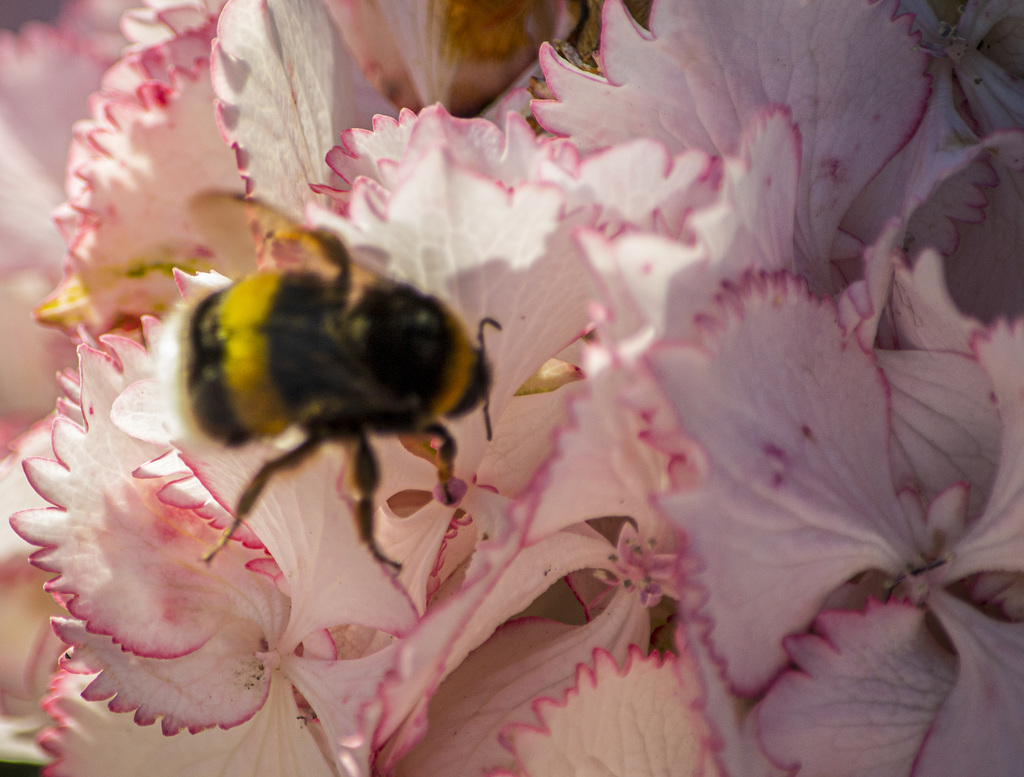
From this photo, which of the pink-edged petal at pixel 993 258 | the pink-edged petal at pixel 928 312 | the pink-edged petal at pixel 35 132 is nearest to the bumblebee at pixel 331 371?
the pink-edged petal at pixel 928 312

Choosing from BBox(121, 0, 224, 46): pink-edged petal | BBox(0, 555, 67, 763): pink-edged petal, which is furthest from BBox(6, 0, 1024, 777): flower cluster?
BBox(0, 555, 67, 763): pink-edged petal

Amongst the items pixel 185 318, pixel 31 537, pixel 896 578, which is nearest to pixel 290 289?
pixel 185 318

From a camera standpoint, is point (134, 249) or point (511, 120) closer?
point (511, 120)

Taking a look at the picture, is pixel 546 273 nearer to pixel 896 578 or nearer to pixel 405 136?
pixel 405 136

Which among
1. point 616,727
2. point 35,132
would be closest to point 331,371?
point 616,727

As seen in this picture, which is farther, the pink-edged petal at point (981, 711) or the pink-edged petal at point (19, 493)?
the pink-edged petal at point (19, 493)

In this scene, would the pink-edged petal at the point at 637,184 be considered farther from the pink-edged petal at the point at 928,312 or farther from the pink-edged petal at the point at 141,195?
the pink-edged petal at the point at 141,195

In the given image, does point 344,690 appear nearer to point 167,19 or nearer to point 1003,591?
point 1003,591
